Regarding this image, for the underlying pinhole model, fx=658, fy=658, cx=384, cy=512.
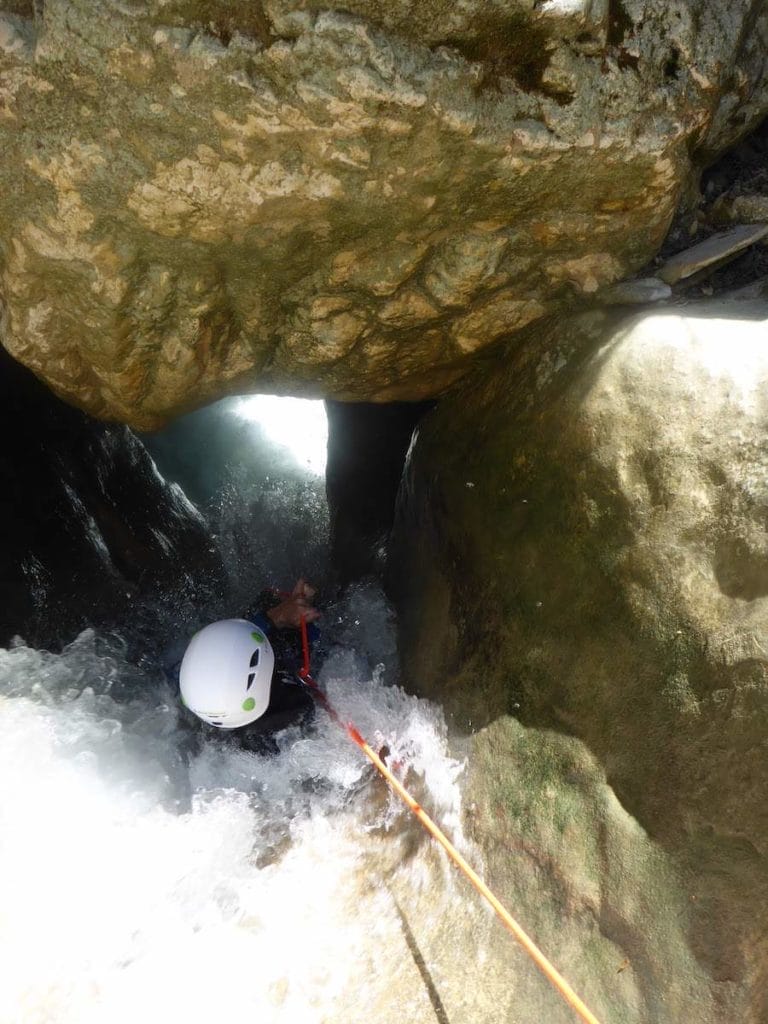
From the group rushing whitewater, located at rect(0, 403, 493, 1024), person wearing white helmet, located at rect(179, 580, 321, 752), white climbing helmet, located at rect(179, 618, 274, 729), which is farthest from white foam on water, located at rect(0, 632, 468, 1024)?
white climbing helmet, located at rect(179, 618, 274, 729)

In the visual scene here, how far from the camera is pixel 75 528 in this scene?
3.78m

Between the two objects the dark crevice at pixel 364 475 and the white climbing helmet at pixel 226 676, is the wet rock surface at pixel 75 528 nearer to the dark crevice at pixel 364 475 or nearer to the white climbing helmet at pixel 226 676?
the white climbing helmet at pixel 226 676

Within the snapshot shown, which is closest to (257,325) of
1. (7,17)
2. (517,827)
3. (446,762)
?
(7,17)

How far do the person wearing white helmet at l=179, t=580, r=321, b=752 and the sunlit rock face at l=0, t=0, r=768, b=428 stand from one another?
1.29 metres

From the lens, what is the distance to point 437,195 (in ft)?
6.82

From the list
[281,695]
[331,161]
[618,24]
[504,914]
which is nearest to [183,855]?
[281,695]

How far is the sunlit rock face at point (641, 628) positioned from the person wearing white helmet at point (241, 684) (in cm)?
105

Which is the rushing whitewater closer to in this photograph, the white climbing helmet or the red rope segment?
the red rope segment

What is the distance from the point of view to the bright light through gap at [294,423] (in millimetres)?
6561

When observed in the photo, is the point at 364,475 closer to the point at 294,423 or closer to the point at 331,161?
the point at 294,423

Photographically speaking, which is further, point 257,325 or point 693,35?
point 257,325

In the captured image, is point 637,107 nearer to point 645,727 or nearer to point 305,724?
point 645,727

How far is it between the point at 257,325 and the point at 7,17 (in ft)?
3.66

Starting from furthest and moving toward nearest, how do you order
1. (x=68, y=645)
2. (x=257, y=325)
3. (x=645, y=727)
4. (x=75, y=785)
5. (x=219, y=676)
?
1. (x=68, y=645)
2. (x=219, y=676)
3. (x=75, y=785)
4. (x=257, y=325)
5. (x=645, y=727)
